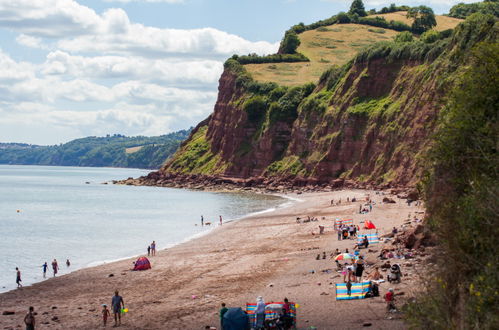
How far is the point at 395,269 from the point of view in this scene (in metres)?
21.3

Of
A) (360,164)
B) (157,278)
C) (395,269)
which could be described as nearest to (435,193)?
(395,269)

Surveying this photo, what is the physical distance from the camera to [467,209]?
38.9 feet

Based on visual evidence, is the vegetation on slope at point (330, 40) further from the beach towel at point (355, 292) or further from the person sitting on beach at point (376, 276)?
the beach towel at point (355, 292)

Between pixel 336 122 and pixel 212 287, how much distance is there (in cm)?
7144

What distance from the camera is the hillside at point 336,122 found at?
7250cm

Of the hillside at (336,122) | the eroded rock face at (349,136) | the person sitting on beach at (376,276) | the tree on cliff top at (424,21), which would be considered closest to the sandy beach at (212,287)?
the person sitting on beach at (376,276)

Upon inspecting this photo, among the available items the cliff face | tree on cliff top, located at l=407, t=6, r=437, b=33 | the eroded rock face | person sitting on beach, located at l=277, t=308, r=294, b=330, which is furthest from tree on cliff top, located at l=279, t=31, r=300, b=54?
person sitting on beach, located at l=277, t=308, r=294, b=330

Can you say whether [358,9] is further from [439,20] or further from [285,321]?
[285,321]

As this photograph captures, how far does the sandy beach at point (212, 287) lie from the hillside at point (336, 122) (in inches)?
892

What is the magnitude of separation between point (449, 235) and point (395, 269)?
914 centimetres

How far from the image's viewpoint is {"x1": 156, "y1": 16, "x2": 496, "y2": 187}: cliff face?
73.4 m

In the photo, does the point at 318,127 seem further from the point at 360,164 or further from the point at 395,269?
the point at 395,269

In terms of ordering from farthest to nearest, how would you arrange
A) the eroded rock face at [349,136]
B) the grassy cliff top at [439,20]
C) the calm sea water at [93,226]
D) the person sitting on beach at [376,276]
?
the grassy cliff top at [439,20]
the eroded rock face at [349,136]
the calm sea water at [93,226]
the person sitting on beach at [376,276]

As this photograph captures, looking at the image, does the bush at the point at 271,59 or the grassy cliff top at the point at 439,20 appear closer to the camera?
the bush at the point at 271,59
